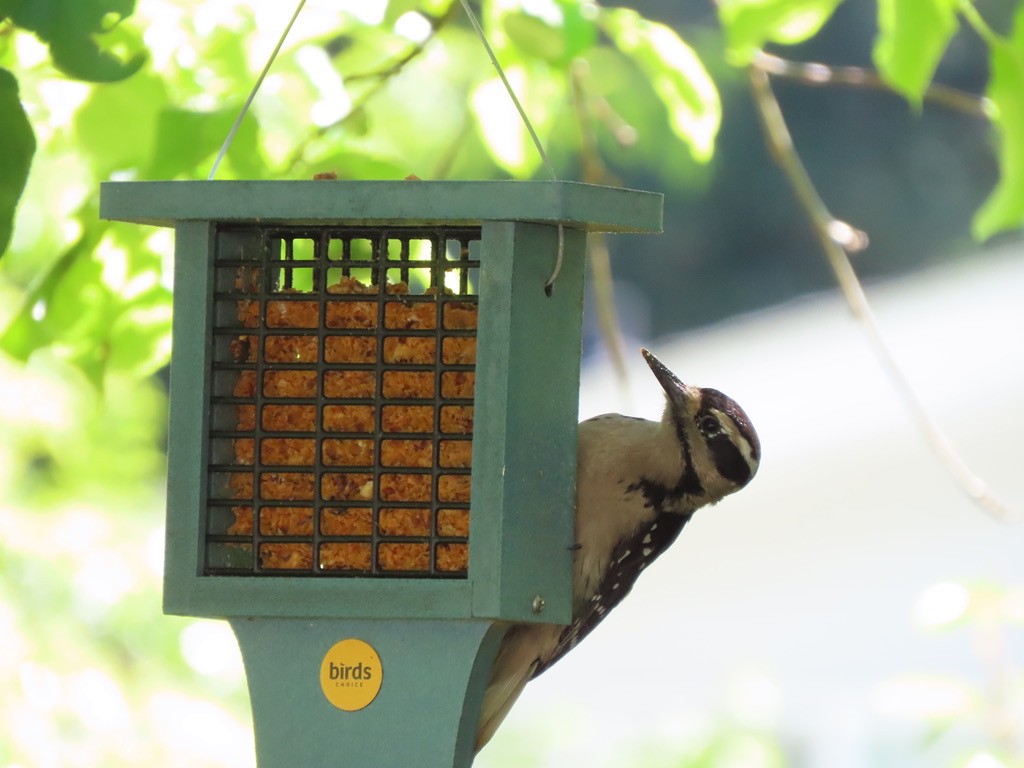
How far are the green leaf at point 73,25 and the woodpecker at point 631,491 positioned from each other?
129 centimetres

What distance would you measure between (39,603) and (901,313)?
9.08 meters

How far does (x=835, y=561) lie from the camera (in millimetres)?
10625

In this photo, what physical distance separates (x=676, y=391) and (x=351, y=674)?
4.08ft

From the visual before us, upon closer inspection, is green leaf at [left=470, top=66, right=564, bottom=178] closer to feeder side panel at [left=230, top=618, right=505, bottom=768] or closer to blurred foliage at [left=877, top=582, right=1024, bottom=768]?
feeder side panel at [left=230, top=618, right=505, bottom=768]

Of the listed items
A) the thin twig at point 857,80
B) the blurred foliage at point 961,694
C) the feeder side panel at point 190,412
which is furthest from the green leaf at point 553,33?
the blurred foliage at point 961,694

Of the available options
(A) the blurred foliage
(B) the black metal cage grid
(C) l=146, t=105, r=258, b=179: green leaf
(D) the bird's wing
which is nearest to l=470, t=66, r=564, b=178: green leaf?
(C) l=146, t=105, r=258, b=179: green leaf

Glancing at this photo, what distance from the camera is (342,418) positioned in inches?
103

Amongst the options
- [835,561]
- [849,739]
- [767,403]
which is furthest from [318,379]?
[767,403]

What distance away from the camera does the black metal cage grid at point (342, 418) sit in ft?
8.52

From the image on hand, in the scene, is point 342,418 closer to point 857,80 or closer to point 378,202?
point 378,202

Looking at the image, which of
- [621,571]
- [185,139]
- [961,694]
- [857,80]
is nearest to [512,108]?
[185,139]

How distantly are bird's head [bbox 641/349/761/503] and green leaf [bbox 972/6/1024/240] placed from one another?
2.21 ft

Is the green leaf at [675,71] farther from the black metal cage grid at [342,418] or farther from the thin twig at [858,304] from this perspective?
the black metal cage grid at [342,418]

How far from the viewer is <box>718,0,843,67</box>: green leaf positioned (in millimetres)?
3000
